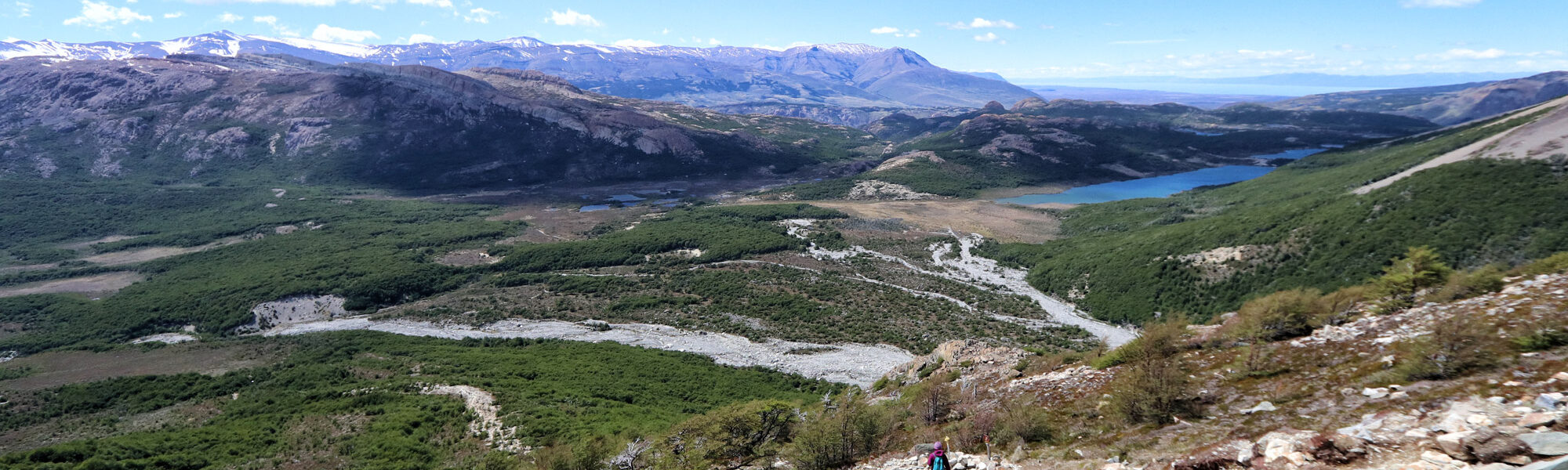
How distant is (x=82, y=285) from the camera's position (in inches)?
2221

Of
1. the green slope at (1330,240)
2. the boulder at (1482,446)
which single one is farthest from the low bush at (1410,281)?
the green slope at (1330,240)

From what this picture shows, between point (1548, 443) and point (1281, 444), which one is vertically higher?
point (1548, 443)

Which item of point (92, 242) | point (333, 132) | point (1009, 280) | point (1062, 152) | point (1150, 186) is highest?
point (333, 132)

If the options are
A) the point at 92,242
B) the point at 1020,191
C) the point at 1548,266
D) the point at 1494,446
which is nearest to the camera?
the point at 1494,446

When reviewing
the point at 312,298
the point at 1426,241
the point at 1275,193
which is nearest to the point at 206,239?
the point at 312,298

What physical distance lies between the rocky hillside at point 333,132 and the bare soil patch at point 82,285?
2129 inches

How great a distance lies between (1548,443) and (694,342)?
4002cm

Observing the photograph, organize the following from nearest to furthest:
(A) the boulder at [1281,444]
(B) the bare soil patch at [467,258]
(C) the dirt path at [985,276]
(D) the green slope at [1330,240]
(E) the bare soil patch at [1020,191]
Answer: (A) the boulder at [1281,444]
(D) the green slope at [1330,240]
(C) the dirt path at [985,276]
(B) the bare soil patch at [467,258]
(E) the bare soil patch at [1020,191]

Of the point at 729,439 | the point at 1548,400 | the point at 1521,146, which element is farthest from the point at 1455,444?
the point at 1521,146

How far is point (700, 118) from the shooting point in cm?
17800

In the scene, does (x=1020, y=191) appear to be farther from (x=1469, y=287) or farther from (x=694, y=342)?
(x=1469, y=287)

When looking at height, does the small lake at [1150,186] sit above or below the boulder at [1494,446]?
below

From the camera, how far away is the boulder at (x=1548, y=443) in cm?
652

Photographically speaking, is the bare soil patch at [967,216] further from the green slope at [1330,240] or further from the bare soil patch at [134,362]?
the bare soil patch at [134,362]
